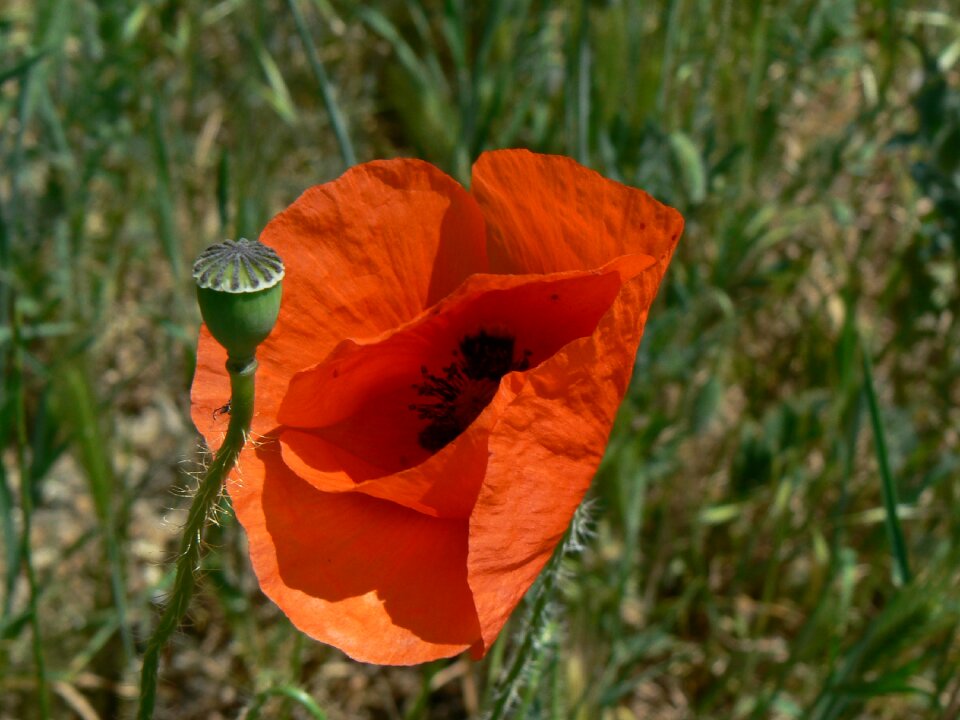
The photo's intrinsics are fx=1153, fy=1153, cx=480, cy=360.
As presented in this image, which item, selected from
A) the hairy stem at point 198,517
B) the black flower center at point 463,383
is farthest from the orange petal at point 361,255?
the hairy stem at point 198,517

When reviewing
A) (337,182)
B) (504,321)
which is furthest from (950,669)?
(337,182)

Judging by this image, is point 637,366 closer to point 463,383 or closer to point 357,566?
point 463,383

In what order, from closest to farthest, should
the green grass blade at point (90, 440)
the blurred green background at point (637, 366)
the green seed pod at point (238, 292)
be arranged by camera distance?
the green seed pod at point (238, 292), the green grass blade at point (90, 440), the blurred green background at point (637, 366)

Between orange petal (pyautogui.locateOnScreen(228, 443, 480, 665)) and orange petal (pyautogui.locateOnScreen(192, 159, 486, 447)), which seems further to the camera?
orange petal (pyautogui.locateOnScreen(192, 159, 486, 447))

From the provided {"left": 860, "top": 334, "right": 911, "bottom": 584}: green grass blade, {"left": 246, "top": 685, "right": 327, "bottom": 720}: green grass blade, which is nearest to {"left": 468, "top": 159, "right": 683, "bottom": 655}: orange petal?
{"left": 246, "top": 685, "right": 327, "bottom": 720}: green grass blade

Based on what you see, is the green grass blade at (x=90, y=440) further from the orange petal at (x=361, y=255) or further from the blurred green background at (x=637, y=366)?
the orange petal at (x=361, y=255)

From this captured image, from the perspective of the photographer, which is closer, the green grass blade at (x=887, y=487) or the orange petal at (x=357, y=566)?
the orange petal at (x=357, y=566)

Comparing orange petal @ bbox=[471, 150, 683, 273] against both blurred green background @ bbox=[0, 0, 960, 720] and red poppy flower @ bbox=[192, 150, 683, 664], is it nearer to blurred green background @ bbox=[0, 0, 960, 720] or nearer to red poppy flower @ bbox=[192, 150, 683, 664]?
red poppy flower @ bbox=[192, 150, 683, 664]

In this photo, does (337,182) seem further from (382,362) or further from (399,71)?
(399,71)
